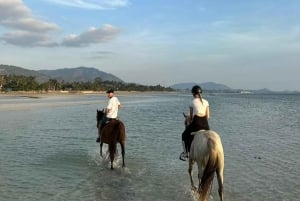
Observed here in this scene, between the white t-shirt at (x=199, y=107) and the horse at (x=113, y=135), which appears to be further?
the horse at (x=113, y=135)

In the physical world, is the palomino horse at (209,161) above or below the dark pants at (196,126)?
below

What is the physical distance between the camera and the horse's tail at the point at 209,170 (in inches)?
376

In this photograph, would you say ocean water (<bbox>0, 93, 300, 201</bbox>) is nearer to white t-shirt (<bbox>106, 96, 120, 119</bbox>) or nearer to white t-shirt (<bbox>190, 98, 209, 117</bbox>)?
white t-shirt (<bbox>106, 96, 120, 119</bbox>)

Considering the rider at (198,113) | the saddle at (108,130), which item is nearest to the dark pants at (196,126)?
the rider at (198,113)

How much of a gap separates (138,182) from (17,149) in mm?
8167

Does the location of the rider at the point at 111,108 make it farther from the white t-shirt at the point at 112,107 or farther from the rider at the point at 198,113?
the rider at the point at 198,113

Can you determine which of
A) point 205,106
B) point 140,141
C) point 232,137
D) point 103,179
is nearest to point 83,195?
point 103,179

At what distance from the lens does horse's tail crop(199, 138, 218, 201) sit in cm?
955

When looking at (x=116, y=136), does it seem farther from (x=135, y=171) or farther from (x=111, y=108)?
(x=135, y=171)

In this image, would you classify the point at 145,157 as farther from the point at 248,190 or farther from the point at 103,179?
the point at 248,190

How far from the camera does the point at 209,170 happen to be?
960 cm

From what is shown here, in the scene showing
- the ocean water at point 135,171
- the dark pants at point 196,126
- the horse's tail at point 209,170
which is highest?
the dark pants at point 196,126

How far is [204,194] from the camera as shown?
9.69m

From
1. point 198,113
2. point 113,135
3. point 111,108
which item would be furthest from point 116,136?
point 198,113
